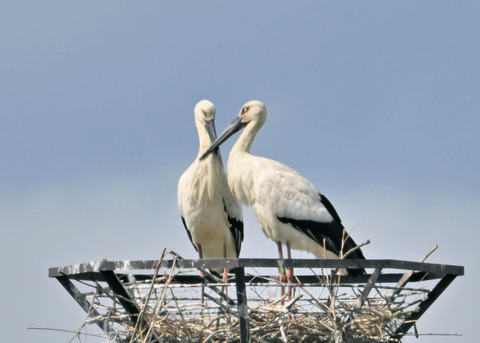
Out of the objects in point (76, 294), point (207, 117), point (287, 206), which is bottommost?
point (76, 294)

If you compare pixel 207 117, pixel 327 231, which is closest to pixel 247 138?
pixel 207 117

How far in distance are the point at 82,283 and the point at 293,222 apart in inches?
94.8

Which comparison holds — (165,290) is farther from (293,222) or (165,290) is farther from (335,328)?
(293,222)

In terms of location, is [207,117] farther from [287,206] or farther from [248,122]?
[287,206]

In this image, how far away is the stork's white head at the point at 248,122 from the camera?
10.3m

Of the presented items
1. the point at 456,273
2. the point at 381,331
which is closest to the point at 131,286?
the point at 381,331

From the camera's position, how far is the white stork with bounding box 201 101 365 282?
9.84m

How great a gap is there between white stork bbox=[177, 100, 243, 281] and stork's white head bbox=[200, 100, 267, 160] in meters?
0.10

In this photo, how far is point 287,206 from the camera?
992 cm

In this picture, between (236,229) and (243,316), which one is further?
(236,229)

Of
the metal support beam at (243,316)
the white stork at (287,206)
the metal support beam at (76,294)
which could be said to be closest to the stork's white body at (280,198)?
the white stork at (287,206)

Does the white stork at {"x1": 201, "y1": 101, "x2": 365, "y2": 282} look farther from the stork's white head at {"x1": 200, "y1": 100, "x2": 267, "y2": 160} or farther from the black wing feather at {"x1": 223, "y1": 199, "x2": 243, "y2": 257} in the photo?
the black wing feather at {"x1": 223, "y1": 199, "x2": 243, "y2": 257}

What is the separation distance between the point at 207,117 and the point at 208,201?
79 cm

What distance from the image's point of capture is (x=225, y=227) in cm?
1055
